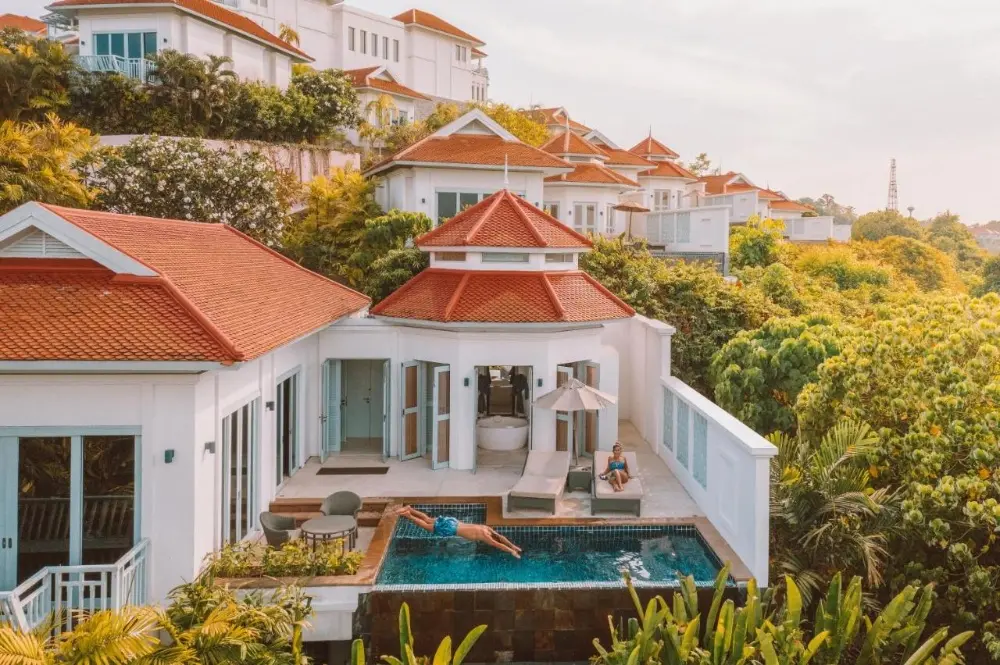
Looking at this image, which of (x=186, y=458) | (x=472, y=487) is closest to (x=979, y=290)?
(x=472, y=487)

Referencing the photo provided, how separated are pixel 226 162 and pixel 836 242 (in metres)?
40.8

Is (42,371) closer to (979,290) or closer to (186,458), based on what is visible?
(186,458)

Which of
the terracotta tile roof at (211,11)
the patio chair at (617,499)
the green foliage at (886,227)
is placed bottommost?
the patio chair at (617,499)

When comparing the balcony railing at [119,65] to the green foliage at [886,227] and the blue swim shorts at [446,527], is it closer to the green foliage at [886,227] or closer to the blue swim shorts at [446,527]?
the blue swim shorts at [446,527]

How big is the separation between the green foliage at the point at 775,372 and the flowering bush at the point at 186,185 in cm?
1832

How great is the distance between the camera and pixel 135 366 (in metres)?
10.0

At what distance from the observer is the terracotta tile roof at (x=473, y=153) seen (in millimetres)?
30156

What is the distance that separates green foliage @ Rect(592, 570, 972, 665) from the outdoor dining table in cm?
450

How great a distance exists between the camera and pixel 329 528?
12586 millimetres

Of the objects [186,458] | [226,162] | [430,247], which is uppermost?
[226,162]

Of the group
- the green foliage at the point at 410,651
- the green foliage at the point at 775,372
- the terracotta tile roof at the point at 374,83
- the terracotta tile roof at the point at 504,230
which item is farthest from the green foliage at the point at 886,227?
the green foliage at the point at 410,651

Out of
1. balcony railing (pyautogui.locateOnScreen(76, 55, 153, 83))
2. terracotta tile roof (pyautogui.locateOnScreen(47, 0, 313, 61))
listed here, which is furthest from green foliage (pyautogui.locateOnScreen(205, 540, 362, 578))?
terracotta tile roof (pyautogui.locateOnScreen(47, 0, 313, 61))

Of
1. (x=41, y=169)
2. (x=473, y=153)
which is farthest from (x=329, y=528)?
(x=473, y=153)

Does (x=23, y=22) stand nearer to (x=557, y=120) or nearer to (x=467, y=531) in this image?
(x=557, y=120)
